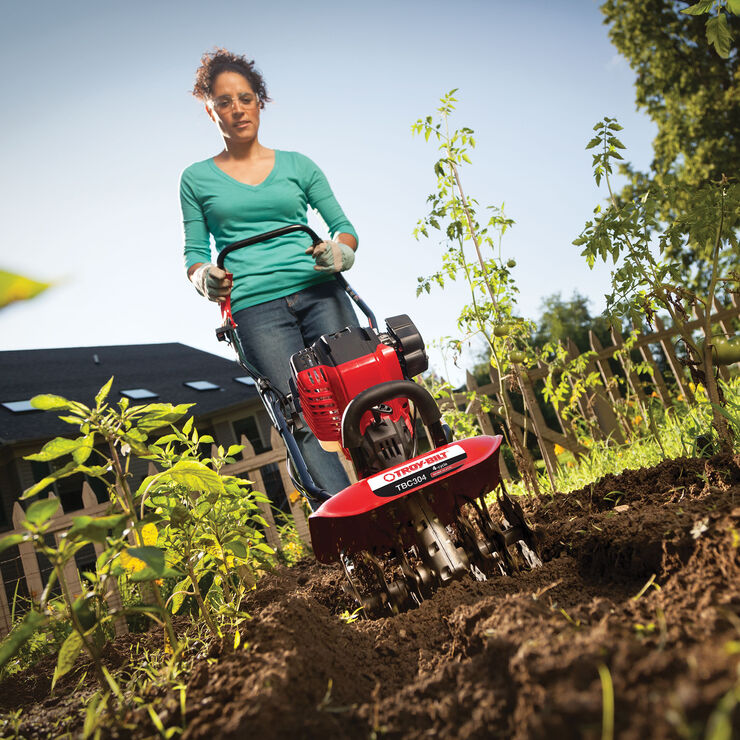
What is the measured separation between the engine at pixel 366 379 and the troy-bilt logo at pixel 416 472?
0.25 m

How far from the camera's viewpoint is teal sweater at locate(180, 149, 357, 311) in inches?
116

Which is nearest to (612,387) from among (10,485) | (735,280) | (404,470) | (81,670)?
(735,280)

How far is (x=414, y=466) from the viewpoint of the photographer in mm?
1771

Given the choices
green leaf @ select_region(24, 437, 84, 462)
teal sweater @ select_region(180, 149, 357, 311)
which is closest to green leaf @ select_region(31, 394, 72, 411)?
green leaf @ select_region(24, 437, 84, 462)

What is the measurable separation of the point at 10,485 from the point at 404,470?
16.7 metres

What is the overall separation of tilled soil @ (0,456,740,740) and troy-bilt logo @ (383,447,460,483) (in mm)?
357

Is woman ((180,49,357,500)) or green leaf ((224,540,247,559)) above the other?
woman ((180,49,357,500))

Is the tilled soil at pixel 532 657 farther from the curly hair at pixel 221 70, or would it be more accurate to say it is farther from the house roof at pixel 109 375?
the house roof at pixel 109 375

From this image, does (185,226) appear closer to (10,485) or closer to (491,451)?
(491,451)

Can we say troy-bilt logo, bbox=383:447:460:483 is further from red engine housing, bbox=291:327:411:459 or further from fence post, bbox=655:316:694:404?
fence post, bbox=655:316:694:404

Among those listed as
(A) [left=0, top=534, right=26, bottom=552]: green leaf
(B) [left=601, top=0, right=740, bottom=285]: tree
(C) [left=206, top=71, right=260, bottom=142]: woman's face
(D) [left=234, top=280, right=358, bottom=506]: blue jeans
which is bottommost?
(A) [left=0, top=534, right=26, bottom=552]: green leaf

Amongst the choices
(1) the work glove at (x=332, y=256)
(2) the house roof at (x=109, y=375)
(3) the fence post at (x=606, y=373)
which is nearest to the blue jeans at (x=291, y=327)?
(1) the work glove at (x=332, y=256)

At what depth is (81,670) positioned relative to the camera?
223cm

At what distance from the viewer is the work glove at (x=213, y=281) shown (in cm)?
270
